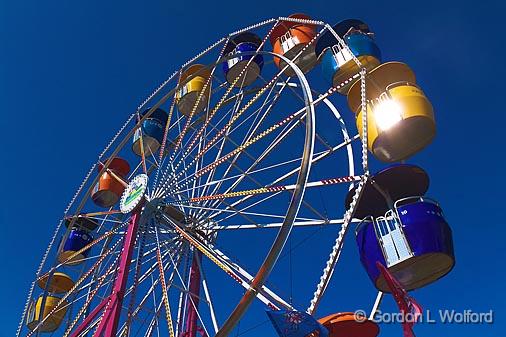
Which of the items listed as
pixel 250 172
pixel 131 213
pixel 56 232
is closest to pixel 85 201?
pixel 56 232

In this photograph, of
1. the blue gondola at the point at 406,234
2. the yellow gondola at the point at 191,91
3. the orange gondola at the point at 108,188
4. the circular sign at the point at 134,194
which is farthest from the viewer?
the yellow gondola at the point at 191,91

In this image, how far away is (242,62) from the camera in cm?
1212

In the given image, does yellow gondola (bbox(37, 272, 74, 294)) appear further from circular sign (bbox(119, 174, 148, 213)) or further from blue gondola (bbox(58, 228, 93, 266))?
circular sign (bbox(119, 174, 148, 213))

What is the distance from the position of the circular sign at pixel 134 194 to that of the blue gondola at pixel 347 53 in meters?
4.30

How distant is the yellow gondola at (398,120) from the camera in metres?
7.64

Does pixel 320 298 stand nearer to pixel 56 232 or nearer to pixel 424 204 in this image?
pixel 424 204

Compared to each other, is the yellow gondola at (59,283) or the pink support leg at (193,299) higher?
the yellow gondola at (59,283)

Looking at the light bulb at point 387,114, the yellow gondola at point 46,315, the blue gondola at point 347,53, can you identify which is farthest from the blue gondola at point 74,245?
the light bulb at point 387,114

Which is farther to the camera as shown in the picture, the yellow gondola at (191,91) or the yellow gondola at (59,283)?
the yellow gondola at (59,283)

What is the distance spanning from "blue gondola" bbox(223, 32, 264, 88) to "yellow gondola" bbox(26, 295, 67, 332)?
7.16m

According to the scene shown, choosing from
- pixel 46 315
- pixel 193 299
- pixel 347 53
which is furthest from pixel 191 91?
pixel 46 315

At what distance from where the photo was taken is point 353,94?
8.84 meters

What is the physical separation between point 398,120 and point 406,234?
1.73 metres

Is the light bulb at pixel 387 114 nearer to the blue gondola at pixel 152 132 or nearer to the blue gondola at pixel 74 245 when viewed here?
the blue gondola at pixel 152 132
